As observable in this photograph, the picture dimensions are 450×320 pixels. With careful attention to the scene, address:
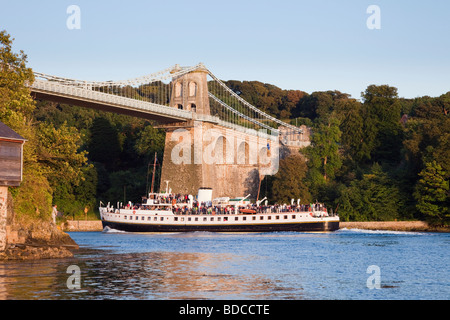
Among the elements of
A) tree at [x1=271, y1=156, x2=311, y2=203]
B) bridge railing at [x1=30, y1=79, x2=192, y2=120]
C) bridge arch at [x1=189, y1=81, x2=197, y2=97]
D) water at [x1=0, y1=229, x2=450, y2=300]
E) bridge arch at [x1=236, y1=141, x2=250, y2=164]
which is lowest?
water at [x1=0, y1=229, x2=450, y2=300]

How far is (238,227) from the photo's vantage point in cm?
5397

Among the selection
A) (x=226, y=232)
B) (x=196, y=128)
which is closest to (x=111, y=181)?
(x=196, y=128)

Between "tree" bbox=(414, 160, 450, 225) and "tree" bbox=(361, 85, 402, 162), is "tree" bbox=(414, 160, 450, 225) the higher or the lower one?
the lower one

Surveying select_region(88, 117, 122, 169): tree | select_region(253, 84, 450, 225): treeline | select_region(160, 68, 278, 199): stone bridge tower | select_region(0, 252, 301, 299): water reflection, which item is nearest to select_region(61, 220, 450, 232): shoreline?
select_region(253, 84, 450, 225): treeline

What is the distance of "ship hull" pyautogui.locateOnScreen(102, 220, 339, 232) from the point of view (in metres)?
53.4

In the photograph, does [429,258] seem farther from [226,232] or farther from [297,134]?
[297,134]

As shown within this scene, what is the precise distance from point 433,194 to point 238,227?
17.4 metres

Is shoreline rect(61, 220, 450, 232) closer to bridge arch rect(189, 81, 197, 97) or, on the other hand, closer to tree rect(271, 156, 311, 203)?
tree rect(271, 156, 311, 203)

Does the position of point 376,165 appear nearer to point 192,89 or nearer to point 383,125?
point 383,125

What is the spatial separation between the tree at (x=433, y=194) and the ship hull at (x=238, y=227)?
8683mm

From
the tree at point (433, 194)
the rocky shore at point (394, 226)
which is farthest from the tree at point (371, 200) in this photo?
the tree at point (433, 194)

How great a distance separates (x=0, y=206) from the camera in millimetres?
26500

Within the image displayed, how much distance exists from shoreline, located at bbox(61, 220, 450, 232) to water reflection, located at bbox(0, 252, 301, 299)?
31.2 metres

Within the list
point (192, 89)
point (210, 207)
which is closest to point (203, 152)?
point (192, 89)
